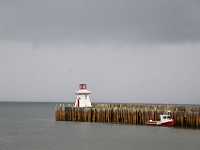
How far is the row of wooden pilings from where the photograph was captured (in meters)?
54.3

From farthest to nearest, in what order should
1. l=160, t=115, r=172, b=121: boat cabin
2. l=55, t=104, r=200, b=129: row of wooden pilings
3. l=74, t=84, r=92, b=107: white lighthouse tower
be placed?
l=74, t=84, r=92, b=107: white lighthouse tower
l=160, t=115, r=172, b=121: boat cabin
l=55, t=104, r=200, b=129: row of wooden pilings

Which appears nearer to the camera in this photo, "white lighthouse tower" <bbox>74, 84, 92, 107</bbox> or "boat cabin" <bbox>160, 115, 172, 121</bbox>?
"boat cabin" <bbox>160, 115, 172, 121</bbox>

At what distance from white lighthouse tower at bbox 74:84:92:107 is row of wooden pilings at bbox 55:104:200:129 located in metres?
1.22

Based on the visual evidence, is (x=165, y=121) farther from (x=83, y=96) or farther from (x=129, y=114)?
(x=83, y=96)

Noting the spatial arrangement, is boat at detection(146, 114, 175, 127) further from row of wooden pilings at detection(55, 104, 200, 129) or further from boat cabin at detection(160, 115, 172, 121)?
row of wooden pilings at detection(55, 104, 200, 129)

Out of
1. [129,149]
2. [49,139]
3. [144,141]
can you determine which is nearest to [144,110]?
[144,141]

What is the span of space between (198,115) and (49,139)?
16.5m

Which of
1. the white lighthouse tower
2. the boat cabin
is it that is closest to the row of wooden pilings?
the boat cabin

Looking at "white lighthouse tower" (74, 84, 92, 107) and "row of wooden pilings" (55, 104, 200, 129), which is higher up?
"white lighthouse tower" (74, 84, 92, 107)

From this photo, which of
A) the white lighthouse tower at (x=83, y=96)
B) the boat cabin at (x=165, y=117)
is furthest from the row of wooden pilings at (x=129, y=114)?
the white lighthouse tower at (x=83, y=96)

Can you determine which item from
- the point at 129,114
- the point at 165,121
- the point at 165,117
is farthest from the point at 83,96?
the point at 165,121

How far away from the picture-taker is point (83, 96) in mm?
66375

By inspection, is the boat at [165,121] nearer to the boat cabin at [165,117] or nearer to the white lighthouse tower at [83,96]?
the boat cabin at [165,117]

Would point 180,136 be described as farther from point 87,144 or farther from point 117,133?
point 87,144
